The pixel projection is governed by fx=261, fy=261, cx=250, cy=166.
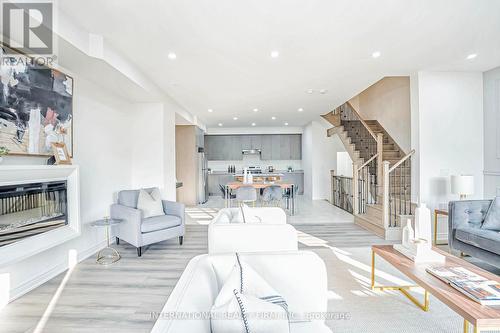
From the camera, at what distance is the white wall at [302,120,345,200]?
880 centimetres

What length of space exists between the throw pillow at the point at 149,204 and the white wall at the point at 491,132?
5317 millimetres

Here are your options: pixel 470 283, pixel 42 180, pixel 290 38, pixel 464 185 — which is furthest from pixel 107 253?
pixel 464 185

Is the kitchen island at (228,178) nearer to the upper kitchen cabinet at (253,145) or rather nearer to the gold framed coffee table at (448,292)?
the upper kitchen cabinet at (253,145)

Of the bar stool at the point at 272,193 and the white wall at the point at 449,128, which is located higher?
the white wall at the point at 449,128

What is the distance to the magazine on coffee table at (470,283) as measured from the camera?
1551 mm

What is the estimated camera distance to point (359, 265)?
10.5 ft

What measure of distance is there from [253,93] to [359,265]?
12.0 feet

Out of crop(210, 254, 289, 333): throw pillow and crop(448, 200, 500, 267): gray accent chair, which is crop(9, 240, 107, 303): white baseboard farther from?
crop(448, 200, 500, 267): gray accent chair

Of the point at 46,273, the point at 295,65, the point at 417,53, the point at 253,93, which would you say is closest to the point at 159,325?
the point at 46,273

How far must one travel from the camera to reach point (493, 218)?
3.12 metres

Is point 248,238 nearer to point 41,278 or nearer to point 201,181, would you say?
point 41,278

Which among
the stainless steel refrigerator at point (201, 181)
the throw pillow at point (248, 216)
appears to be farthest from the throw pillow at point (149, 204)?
the stainless steel refrigerator at point (201, 181)

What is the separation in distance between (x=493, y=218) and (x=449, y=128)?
6.10ft

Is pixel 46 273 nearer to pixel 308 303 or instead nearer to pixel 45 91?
pixel 45 91
